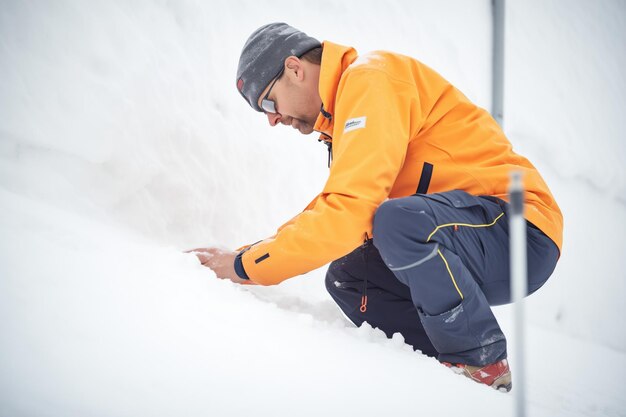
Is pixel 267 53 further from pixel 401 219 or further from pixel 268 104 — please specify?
pixel 401 219

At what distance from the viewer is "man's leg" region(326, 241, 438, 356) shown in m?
1.21

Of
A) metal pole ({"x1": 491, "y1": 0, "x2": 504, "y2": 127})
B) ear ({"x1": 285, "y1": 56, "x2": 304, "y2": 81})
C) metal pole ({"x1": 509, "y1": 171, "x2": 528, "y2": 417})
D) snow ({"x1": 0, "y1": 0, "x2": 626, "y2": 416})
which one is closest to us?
metal pole ({"x1": 509, "y1": 171, "x2": 528, "y2": 417})

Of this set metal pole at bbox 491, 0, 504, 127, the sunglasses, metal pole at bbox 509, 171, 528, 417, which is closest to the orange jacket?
the sunglasses

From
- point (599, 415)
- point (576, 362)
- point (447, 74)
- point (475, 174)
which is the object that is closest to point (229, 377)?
point (475, 174)

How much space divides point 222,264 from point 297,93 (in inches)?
17.4

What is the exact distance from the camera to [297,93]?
1.21m

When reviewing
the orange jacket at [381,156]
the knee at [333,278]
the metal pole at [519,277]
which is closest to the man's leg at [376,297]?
the knee at [333,278]

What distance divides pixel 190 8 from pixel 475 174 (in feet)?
3.75

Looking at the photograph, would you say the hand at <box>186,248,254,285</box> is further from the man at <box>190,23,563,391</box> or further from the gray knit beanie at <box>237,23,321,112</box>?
the gray knit beanie at <box>237,23,321,112</box>

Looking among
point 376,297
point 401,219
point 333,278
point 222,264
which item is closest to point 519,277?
point 401,219

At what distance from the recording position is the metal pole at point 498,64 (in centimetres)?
323

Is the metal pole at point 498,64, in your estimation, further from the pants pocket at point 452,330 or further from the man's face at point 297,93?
the pants pocket at point 452,330

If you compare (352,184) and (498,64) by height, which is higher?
(352,184)

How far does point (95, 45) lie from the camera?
1.34 m
